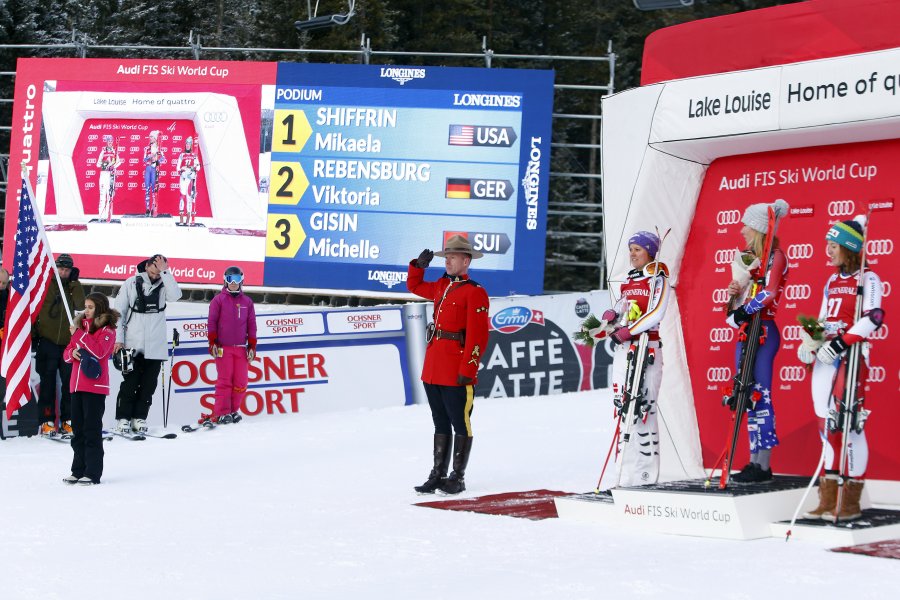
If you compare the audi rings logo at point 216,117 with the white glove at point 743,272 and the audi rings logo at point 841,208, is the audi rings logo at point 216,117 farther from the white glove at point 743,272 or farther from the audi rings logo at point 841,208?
the white glove at point 743,272

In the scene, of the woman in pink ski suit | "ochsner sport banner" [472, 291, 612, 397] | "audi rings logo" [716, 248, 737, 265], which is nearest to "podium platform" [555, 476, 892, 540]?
"audi rings logo" [716, 248, 737, 265]

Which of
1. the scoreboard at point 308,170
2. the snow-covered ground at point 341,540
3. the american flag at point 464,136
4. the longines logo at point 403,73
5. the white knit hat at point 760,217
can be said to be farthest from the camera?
the longines logo at point 403,73

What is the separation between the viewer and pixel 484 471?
9.91m

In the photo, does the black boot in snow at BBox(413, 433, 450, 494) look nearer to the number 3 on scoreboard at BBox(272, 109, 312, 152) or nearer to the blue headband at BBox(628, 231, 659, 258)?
the blue headband at BBox(628, 231, 659, 258)

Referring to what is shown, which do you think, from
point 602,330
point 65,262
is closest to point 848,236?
point 602,330

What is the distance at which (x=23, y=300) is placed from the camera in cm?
1125

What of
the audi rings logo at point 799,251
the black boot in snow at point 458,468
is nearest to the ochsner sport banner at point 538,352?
the black boot in snow at point 458,468

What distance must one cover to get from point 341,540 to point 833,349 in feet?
9.23

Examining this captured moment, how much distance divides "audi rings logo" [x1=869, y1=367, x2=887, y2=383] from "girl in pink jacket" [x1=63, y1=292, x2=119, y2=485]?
521 cm

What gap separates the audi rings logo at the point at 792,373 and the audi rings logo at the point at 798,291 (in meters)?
0.45

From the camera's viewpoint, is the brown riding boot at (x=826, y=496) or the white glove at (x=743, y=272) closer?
the brown riding boot at (x=826, y=496)

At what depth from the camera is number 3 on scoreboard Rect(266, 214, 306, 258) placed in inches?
738

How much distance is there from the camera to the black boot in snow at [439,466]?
28.6 ft

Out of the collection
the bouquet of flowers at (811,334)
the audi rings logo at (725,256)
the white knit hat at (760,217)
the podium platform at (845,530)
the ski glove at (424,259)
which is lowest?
the podium platform at (845,530)
